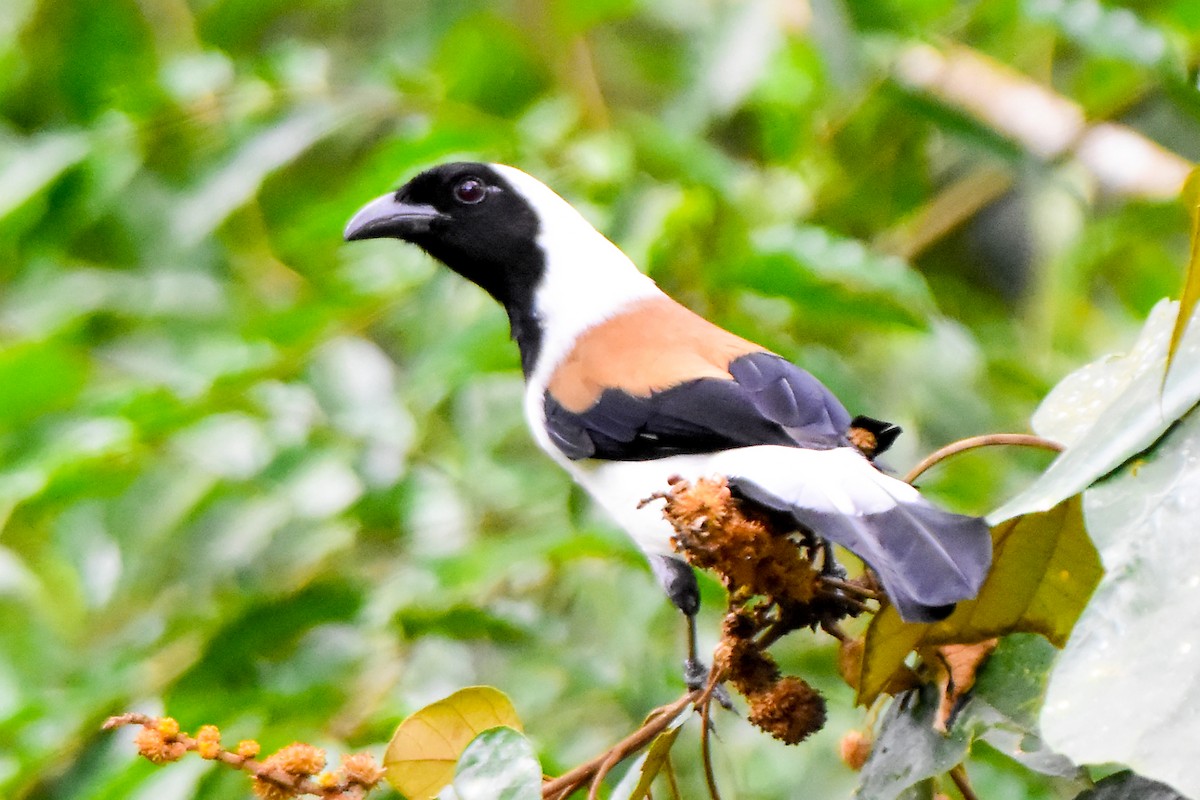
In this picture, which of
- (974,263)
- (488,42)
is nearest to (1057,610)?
(488,42)

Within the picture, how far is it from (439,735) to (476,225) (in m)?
1.40

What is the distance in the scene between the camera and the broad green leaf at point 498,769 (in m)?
1.19

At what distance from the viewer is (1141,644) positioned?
37.1 inches

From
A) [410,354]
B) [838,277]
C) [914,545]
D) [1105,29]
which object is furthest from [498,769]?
[410,354]

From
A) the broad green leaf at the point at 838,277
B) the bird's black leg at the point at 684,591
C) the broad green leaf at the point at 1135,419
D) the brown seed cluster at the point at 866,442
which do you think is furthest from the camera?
the broad green leaf at the point at 838,277

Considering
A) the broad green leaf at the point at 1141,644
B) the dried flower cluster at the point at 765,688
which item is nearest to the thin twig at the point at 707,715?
the dried flower cluster at the point at 765,688

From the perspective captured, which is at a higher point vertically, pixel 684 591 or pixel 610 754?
pixel 610 754

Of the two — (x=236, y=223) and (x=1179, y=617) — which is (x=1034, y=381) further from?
(x=236, y=223)

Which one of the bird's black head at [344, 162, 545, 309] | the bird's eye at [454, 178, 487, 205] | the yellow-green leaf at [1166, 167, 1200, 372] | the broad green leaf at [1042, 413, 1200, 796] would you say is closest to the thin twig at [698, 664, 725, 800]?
the broad green leaf at [1042, 413, 1200, 796]

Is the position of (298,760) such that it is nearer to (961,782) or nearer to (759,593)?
(759,593)

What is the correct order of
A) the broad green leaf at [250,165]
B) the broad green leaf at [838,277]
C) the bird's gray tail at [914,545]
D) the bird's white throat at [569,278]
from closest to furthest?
the bird's gray tail at [914,545] → the broad green leaf at [838,277] → the bird's white throat at [569,278] → the broad green leaf at [250,165]

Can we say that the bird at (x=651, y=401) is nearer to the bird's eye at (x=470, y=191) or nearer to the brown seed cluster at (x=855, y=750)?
the bird's eye at (x=470, y=191)

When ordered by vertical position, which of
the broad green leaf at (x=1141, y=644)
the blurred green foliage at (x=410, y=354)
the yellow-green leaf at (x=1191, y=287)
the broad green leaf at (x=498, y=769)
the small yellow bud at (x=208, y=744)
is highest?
the yellow-green leaf at (x=1191, y=287)

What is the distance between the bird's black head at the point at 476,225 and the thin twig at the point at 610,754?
1.34m
